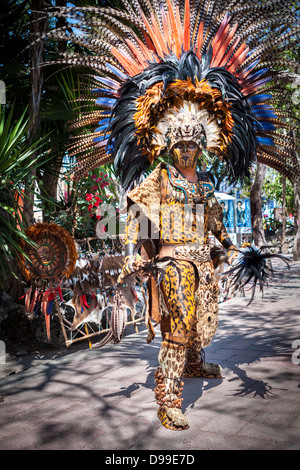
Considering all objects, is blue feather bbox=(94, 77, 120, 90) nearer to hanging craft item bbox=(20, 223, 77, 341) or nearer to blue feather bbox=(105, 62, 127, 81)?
blue feather bbox=(105, 62, 127, 81)

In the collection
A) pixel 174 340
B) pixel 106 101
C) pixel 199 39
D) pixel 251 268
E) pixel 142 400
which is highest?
pixel 199 39

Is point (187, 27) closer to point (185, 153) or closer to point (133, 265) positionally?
point (185, 153)

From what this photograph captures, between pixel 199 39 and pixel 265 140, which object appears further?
pixel 265 140

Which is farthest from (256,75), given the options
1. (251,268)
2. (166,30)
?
(251,268)

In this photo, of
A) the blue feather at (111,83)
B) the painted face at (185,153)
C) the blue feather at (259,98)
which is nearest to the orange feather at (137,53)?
the blue feather at (111,83)

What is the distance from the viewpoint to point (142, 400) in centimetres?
347

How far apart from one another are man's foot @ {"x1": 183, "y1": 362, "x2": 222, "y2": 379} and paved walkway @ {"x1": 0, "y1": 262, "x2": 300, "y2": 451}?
5 centimetres

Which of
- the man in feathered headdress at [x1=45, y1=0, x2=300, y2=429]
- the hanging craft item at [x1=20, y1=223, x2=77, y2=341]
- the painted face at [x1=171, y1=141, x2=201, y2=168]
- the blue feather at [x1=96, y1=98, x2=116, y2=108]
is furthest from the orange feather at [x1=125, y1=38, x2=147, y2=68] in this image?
the hanging craft item at [x1=20, y1=223, x2=77, y2=341]

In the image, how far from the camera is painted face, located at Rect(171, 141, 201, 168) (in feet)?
10.5

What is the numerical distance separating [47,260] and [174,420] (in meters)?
2.36

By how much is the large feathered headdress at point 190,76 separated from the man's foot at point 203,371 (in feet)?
5.47

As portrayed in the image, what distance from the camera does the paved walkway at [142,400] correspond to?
2.74 meters

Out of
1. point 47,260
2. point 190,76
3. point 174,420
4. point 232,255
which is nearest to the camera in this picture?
point 174,420

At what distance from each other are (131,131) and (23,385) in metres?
2.40
